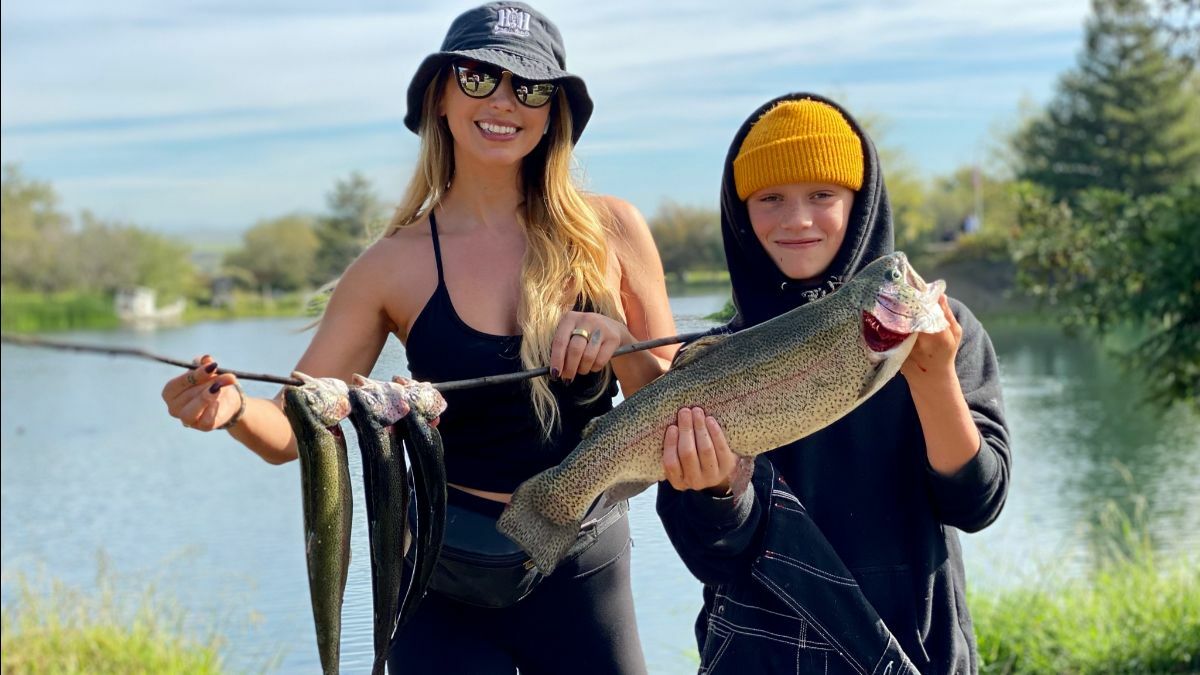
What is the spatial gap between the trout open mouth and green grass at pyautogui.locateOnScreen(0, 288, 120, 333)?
96.9 ft

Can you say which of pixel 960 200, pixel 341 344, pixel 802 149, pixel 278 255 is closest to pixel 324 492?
pixel 341 344

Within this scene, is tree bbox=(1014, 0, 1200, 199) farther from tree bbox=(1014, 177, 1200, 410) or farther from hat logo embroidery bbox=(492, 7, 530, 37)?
hat logo embroidery bbox=(492, 7, 530, 37)

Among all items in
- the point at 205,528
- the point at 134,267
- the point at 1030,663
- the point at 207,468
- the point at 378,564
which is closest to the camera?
the point at 378,564

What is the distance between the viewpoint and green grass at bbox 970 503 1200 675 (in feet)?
21.9

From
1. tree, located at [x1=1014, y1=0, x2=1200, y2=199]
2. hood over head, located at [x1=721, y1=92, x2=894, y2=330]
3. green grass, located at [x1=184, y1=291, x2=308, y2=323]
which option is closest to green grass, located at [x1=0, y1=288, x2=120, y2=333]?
green grass, located at [x1=184, y1=291, x2=308, y2=323]

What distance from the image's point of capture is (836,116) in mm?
3008

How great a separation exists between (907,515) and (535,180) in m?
1.39

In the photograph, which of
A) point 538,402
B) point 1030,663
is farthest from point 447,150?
point 1030,663

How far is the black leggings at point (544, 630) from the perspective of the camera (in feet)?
10.6

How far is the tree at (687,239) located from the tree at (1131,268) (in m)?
3.44

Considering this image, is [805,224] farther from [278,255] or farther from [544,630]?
[278,255]

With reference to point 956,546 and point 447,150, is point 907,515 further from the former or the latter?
point 447,150

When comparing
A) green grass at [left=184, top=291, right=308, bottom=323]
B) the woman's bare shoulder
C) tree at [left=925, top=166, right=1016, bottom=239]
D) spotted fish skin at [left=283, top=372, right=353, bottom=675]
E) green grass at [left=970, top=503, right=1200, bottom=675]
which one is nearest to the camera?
spotted fish skin at [left=283, top=372, right=353, bottom=675]

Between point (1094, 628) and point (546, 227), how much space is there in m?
5.10
